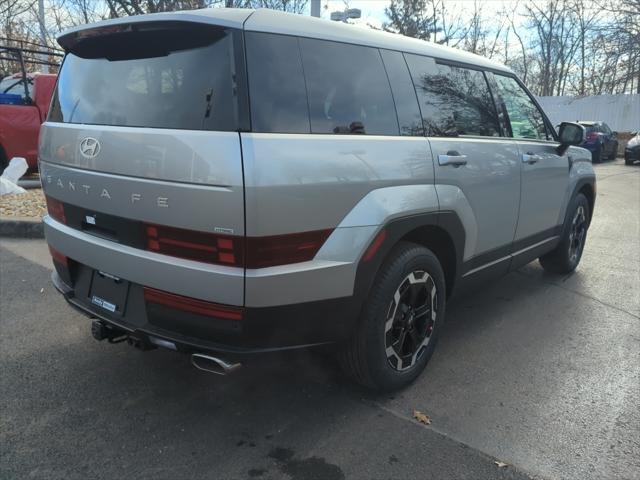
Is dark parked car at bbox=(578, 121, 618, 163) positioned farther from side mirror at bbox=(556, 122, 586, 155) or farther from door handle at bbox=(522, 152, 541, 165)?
door handle at bbox=(522, 152, 541, 165)

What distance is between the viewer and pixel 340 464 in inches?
97.0

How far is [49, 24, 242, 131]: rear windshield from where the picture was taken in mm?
2215

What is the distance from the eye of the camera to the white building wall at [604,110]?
27.0 m

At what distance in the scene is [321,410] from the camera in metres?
2.92

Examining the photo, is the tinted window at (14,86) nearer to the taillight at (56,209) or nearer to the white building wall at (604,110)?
the taillight at (56,209)

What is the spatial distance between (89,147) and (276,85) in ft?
3.27

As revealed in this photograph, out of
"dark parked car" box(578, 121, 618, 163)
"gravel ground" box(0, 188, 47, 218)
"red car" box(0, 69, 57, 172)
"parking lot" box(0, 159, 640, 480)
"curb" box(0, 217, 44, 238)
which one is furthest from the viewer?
"dark parked car" box(578, 121, 618, 163)


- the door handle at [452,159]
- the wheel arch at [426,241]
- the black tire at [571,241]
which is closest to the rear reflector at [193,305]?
the wheel arch at [426,241]

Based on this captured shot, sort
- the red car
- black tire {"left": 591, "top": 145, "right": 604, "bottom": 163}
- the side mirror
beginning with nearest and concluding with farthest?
the side mirror < the red car < black tire {"left": 591, "top": 145, "right": 604, "bottom": 163}

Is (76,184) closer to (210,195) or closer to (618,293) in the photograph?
(210,195)

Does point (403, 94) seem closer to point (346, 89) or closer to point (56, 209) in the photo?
point (346, 89)

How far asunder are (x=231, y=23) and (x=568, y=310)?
147 inches

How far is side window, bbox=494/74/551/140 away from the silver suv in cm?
99

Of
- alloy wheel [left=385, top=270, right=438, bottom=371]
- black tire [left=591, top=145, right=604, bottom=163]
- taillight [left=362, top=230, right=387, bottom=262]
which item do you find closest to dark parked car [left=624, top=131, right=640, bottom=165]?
black tire [left=591, top=145, right=604, bottom=163]
